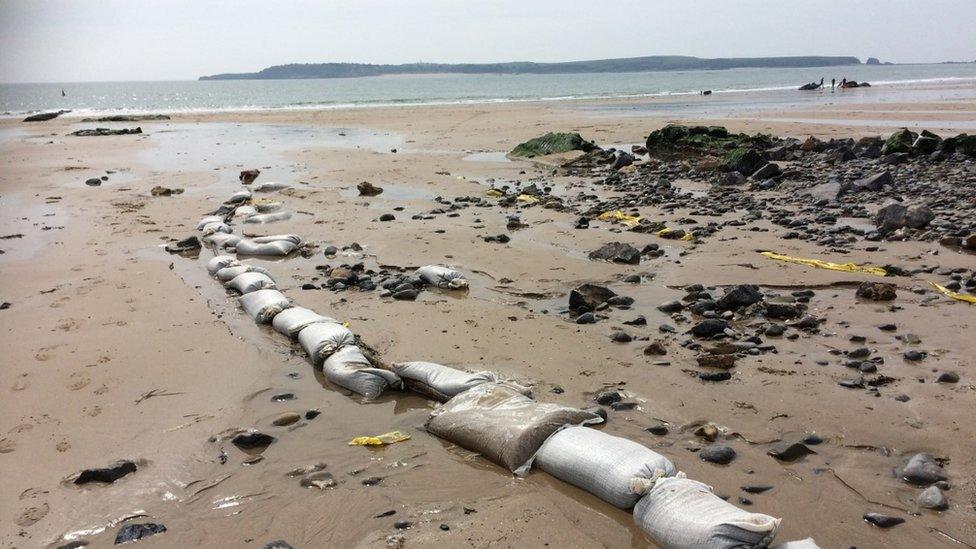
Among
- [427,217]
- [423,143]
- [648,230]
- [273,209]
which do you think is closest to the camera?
[648,230]

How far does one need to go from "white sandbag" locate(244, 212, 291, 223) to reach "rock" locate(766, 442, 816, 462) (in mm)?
8326

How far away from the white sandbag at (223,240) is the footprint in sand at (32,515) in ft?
18.7

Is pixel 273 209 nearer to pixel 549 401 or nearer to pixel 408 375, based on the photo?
pixel 408 375

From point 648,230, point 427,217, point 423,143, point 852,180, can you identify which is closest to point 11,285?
point 427,217

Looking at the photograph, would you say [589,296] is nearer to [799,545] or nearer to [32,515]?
[799,545]

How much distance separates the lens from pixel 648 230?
28.4 feet

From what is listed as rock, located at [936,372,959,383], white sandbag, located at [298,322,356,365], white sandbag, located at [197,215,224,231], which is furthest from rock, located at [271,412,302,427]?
white sandbag, located at [197,215,224,231]

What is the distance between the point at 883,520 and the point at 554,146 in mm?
14066

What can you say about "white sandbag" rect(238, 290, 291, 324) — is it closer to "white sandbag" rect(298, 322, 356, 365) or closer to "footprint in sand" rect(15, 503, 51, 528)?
"white sandbag" rect(298, 322, 356, 365)

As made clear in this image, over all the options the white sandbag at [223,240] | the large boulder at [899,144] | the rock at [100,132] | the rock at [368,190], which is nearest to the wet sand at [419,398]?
the white sandbag at [223,240]

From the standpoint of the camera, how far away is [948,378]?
14.3 ft

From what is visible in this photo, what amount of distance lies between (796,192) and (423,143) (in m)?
13.0

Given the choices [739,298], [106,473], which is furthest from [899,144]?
[106,473]

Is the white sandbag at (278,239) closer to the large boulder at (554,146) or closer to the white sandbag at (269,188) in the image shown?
the white sandbag at (269,188)
